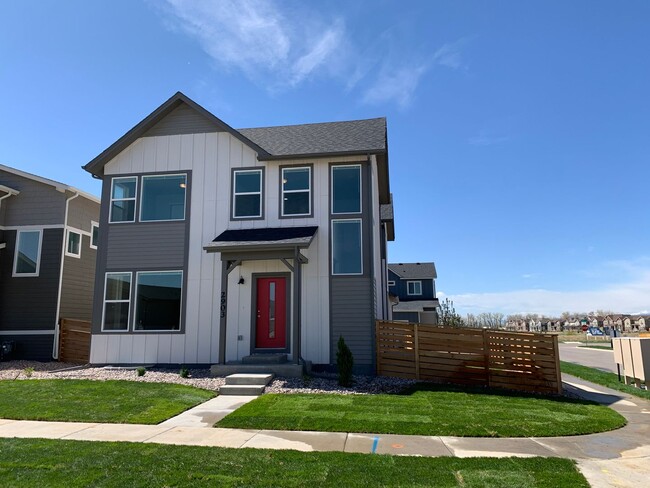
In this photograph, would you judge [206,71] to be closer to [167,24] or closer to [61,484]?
[167,24]

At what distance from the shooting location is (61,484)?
438 cm

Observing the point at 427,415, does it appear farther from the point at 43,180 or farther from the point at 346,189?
the point at 43,180

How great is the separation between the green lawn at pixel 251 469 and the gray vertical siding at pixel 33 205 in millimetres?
12938

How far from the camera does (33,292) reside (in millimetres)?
Answer: 16109

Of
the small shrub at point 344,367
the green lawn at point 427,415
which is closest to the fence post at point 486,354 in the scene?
the green lawn at point 427,415

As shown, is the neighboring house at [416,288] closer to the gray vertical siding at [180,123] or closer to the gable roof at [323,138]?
the gable roof at [323,138]

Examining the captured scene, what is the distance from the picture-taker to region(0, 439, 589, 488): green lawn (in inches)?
177

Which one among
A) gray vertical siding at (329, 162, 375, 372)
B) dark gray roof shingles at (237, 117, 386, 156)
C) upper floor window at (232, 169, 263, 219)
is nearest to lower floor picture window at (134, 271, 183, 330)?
upper floor window at (232, 169, 263, 219)

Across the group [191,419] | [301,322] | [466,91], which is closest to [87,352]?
[301,322]

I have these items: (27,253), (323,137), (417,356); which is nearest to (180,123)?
(323,137)

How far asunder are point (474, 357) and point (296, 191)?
694 cm

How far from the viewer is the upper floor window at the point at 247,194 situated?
1375 centimetres

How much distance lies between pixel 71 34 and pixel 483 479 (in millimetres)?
14184

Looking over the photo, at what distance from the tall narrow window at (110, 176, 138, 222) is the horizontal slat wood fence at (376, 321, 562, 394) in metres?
8.91
